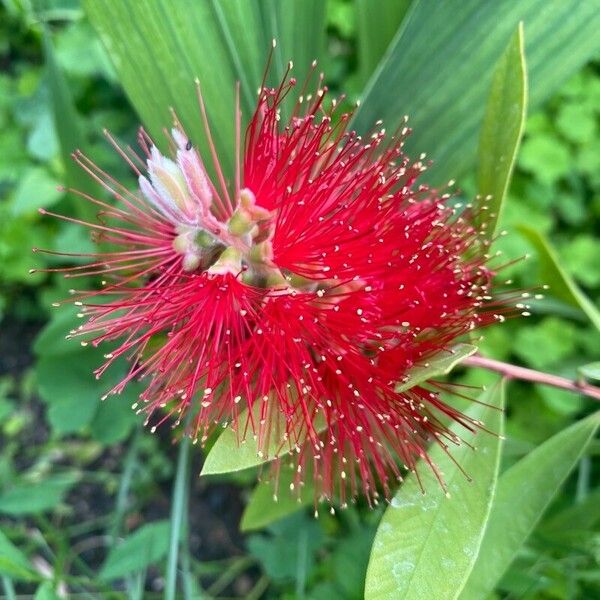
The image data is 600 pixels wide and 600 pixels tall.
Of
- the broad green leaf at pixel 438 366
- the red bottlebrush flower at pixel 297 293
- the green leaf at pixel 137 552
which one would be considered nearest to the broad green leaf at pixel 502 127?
the red bottlebrush flower at pixel 297 293

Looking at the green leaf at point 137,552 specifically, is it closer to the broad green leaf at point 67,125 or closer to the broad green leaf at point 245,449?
the broad green leaf at point 245,449

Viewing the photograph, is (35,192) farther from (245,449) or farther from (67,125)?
(245,449)

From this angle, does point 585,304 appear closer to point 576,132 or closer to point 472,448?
point 472,448

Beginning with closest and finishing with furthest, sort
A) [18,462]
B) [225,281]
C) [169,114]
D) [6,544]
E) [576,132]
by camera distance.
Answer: [225,281], [6,544], [169,114], [576,132], [18,462]

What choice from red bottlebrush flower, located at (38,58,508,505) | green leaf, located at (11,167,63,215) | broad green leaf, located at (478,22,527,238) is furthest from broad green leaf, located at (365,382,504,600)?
green leaf, located at (11,167,63,215)

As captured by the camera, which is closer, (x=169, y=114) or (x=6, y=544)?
(x=6, y=544)

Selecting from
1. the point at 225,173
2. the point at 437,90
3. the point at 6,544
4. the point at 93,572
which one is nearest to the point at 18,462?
the point at 93,572

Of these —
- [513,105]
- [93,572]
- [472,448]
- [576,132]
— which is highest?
[576,132]
